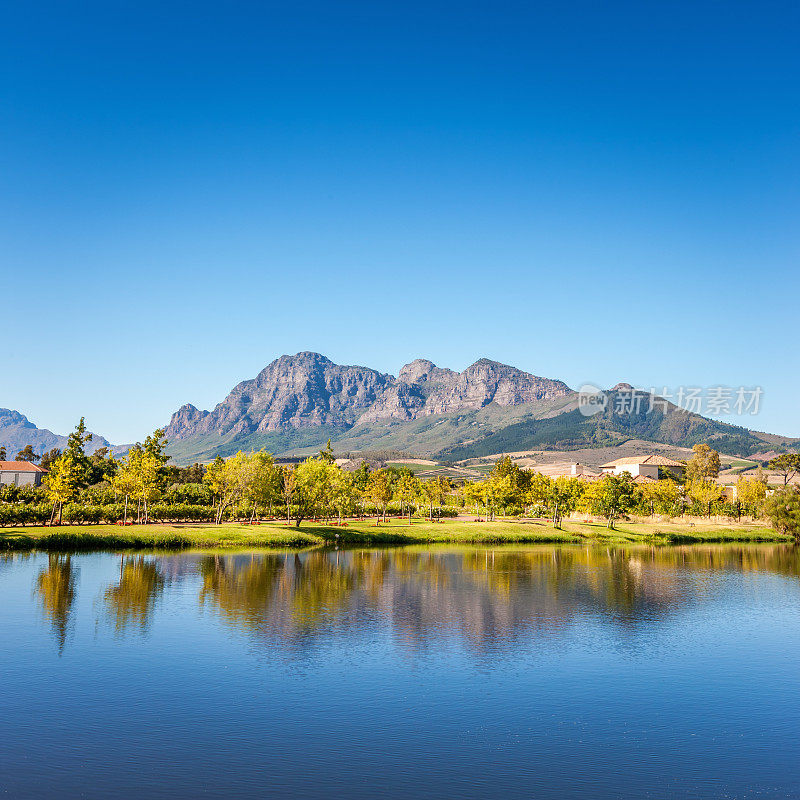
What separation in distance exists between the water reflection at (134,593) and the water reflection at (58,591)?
9.37 ft

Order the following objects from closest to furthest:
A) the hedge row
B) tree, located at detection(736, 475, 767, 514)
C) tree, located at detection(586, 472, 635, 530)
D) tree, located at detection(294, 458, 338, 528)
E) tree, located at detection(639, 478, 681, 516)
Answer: the hedge row → tree, located at detection(294, 458, 338, 528) → tree, located at detection(586, 472, 635, 530) → tree, located at detection(736, 475, 767, 514) → tree, located at detection(639, 478, 681, 516)

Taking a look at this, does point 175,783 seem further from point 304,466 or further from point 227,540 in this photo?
point 304,466

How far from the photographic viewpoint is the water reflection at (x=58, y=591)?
43750 millimetres

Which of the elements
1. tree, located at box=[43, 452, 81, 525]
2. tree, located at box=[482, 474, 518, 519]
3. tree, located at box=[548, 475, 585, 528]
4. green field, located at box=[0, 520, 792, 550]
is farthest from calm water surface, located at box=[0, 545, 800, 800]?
tree, located at box=[482, 474, 518, 519]

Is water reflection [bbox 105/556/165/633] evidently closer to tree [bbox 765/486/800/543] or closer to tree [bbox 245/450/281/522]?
tree [bbox 245/450/281/522]

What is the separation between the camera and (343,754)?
25250 mm

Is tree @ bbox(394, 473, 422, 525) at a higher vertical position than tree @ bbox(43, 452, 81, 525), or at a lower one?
lower

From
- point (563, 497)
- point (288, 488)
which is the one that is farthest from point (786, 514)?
point (288, 488)

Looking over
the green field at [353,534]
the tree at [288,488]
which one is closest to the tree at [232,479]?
the green field at [353,534]

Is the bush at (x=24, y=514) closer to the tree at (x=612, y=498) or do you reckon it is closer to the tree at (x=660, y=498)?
the tree at (x=612, y=498)

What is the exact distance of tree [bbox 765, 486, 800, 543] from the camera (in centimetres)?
11855

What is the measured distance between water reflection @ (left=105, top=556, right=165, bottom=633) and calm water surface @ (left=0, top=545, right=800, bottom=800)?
338 millimetres

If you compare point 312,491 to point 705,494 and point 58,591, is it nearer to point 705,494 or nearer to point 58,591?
point 58,591

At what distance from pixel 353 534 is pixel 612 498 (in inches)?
2010
